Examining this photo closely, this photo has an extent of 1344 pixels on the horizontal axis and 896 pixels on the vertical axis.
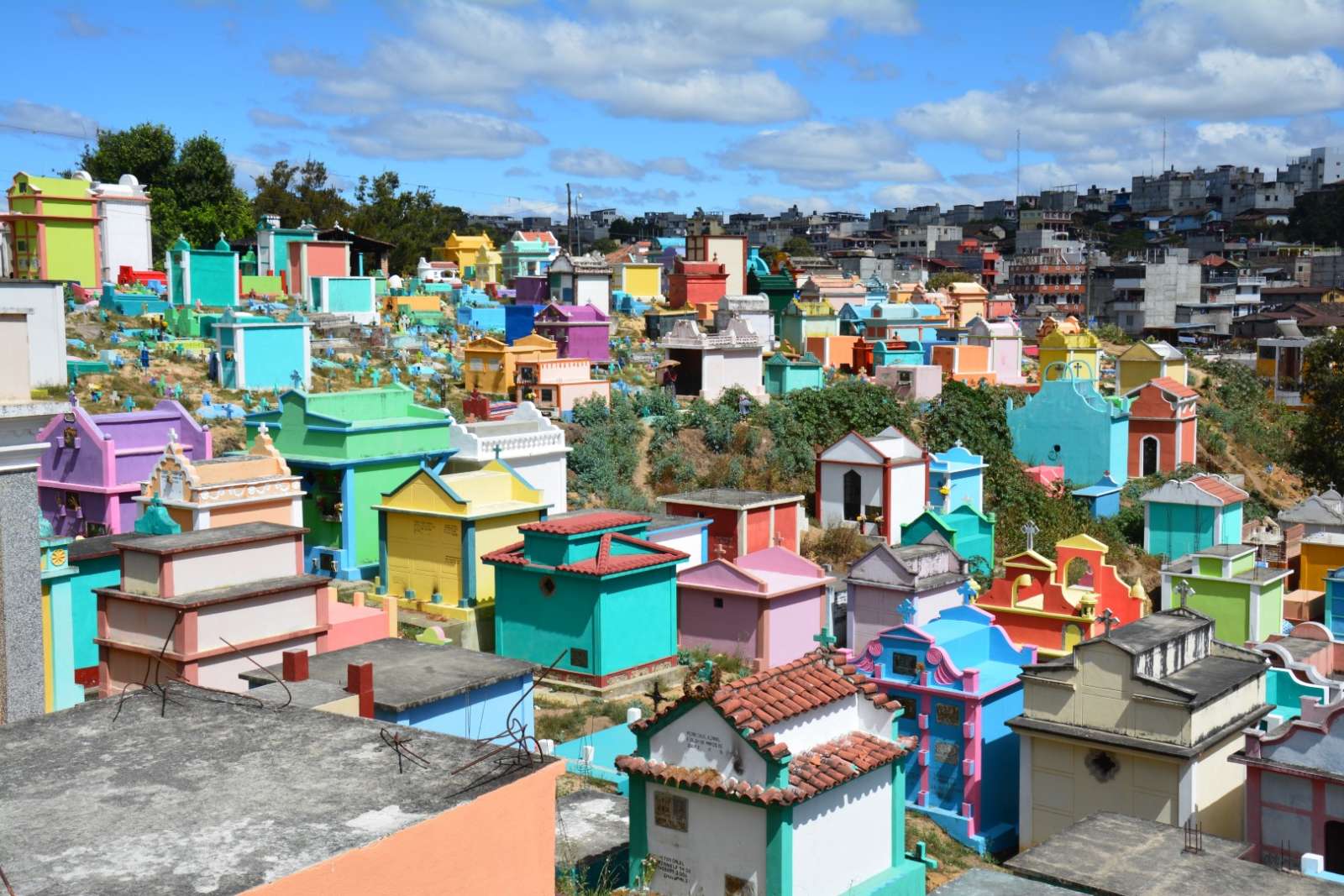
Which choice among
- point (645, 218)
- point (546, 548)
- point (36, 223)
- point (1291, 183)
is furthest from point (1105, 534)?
point (1291, 183)

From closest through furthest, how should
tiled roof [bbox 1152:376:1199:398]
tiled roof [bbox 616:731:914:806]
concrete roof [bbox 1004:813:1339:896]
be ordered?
1. concrete roof [bbox 1004:813:1339:896]
2. tiled roof [bbox 616:731:914:806]
3. tiled roof [bbox 1152:376:1199:398]

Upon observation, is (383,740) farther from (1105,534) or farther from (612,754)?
(1105,534)

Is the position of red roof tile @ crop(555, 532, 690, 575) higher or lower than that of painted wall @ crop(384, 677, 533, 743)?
higher

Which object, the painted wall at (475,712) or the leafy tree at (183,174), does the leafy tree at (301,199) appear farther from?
the painted wall at (475,712)

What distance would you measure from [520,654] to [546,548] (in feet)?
6.21

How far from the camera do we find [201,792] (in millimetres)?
7730

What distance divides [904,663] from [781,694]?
23.9ft

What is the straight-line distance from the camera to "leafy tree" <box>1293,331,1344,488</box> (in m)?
40.4

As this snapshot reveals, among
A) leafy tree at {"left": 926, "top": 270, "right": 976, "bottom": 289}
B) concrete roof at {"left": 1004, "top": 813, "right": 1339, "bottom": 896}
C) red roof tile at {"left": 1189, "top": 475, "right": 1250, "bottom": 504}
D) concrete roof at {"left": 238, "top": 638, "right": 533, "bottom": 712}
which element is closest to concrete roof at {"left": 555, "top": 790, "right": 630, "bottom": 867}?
concrete roof at {"left": 238, "top": 638, "right": 533, "bottom": 712}

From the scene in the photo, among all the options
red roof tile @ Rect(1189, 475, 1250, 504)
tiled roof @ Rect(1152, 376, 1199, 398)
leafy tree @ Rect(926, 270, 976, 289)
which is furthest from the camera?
leafy tree @ Rect(926, 270, 976, 289)

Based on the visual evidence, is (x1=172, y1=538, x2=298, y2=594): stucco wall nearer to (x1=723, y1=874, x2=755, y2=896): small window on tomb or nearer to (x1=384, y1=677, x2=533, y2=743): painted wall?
(x1=384, y1=677, x2=533, y2=743): painted wall

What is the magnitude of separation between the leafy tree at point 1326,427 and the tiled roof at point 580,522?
24.6m

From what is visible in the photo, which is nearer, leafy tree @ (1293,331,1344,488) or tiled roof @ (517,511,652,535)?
tiled roof @ (517,511,652,535)

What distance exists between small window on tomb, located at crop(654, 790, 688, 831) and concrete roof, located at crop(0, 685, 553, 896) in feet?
19.2
